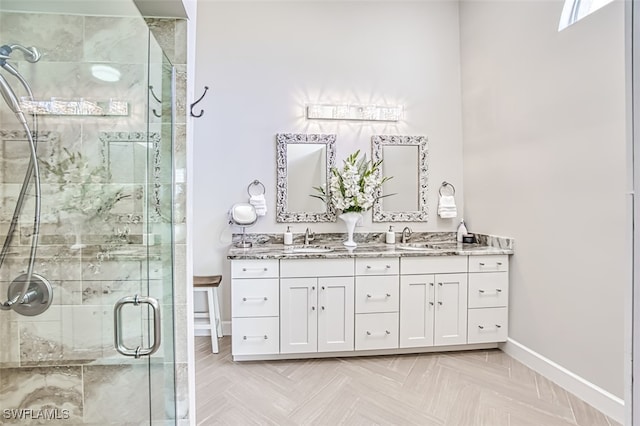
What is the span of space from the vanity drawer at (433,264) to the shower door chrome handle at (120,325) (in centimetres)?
194

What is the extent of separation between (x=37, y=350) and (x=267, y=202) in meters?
2.10

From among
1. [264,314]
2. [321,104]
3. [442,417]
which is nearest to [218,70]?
[321,104]

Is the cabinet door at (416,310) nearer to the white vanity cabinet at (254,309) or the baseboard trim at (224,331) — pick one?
the white vanity cabinet at (254,309)

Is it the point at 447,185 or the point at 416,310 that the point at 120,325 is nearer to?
the point at 416,310

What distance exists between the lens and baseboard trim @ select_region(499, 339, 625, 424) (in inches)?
78.0

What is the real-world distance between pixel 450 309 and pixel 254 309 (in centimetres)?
164

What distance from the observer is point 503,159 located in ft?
9.74

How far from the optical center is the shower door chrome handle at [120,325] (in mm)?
1476

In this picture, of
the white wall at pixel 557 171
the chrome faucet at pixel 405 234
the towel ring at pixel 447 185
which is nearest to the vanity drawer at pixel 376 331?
the chrome faucet at pixel 405 234

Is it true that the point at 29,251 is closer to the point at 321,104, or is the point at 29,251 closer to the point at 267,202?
the point at 267,202

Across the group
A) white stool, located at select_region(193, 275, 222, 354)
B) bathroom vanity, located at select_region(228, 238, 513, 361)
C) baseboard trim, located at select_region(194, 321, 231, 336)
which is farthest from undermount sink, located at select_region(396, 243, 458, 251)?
baseboard trim, located at select_region(194, 321, 231, 336)

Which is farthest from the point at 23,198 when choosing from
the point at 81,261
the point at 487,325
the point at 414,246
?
the point at 487,325

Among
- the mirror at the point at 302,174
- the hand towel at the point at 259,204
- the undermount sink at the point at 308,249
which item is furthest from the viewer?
the mirror at the point at 302,174

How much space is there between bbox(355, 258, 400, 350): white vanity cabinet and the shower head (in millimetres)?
2313
